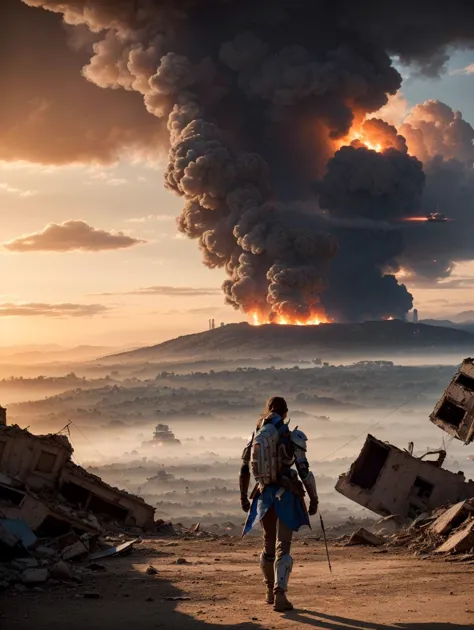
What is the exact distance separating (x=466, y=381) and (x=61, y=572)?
52.2ft

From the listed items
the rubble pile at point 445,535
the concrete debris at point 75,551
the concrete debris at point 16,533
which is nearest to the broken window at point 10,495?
the concrete debris at point 75,551

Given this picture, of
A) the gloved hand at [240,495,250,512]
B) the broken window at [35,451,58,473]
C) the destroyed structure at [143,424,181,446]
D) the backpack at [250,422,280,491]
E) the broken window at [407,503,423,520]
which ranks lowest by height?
the destroyed structure at [143,424,181,446]

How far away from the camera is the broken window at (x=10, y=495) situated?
1841 cm

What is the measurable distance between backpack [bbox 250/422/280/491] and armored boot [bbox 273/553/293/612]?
838mm

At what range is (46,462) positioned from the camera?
24.5 metres

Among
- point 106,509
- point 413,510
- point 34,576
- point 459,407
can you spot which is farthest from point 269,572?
point 459,407

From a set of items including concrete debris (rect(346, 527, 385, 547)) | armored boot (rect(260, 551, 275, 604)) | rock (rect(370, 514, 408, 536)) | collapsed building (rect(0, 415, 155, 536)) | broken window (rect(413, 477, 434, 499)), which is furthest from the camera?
broken window (rect(413, 477, 434, 499))

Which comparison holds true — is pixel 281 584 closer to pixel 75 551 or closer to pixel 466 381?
pixel 75 551

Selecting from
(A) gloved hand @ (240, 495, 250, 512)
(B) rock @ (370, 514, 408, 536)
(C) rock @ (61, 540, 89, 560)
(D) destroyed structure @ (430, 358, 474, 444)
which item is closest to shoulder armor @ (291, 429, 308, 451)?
(A) gloved hand @ (240, 495, 250, 512)

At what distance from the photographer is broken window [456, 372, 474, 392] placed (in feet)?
82.4

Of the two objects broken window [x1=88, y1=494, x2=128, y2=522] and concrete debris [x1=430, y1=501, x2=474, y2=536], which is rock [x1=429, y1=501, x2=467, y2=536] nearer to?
concrete debris [x1=430, y1=501, x2=474, y2=536]

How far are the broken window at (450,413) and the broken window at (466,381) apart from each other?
75cm

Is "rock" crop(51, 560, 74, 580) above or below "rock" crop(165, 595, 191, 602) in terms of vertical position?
above

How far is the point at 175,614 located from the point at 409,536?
9507 millimetres
